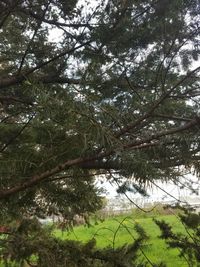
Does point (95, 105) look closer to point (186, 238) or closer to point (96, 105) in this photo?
point (96, 105)

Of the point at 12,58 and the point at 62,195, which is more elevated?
the point at 12,58

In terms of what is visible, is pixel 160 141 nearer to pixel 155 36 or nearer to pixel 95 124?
pixel 95 124

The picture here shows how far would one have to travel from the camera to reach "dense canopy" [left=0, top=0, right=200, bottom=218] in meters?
2.52

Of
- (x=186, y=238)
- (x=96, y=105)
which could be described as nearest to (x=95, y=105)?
(x=96, y=105)

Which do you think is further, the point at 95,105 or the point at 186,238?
the point at 186,238

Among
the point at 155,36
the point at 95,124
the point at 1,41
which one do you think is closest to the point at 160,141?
the point at 95,124

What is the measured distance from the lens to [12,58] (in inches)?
182

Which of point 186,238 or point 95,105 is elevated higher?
point 95,105

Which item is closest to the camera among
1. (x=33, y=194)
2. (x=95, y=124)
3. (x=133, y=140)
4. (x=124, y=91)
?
(x=95, y=124)

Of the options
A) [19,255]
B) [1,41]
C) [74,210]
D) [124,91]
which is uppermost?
[1,41]

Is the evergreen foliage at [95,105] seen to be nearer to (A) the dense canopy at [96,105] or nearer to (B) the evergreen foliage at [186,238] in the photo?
(A) the dense canopy at [96,105]

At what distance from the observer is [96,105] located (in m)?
2.58

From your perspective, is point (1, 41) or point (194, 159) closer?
point (194, 159)

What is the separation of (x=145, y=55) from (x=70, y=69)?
33.6 inches
